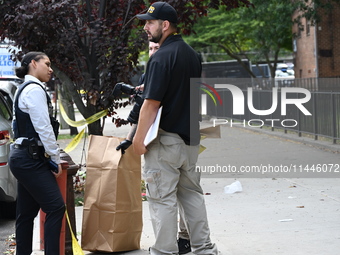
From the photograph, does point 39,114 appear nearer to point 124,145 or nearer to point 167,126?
point 124,145

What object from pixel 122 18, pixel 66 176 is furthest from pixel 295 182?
pixel 66 176

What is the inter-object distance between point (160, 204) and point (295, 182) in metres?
5.55

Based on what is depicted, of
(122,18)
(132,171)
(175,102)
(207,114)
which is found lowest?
(207,114)

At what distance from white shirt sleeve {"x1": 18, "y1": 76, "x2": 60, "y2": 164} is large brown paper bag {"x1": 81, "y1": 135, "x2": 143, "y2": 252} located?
25.4 inches

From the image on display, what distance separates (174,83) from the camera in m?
5.44

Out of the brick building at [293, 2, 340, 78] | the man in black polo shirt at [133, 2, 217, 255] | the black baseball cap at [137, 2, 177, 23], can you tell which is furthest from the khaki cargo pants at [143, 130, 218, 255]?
the brick building at [293, 2, 340, 78]

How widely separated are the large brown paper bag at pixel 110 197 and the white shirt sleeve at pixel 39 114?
2.12 ft

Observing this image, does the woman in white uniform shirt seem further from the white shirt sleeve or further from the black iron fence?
the black iron fence

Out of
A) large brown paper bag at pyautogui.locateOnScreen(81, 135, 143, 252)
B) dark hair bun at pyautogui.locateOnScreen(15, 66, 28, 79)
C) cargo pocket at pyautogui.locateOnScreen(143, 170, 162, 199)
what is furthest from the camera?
large brown paper bag at pyautogui.locateOnScreen(81, 135, 143, 252)

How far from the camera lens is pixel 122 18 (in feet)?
32.1

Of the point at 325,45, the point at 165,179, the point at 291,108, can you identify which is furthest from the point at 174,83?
the point at 325,45

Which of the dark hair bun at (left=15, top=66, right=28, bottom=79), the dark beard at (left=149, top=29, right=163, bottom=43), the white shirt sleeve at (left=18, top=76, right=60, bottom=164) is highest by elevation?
the dark beard at (left=149, top=29, right=163, bottom=43)

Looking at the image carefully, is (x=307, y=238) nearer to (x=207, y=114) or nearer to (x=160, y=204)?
(x=160, y=204)

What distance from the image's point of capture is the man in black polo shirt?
17.6ft
